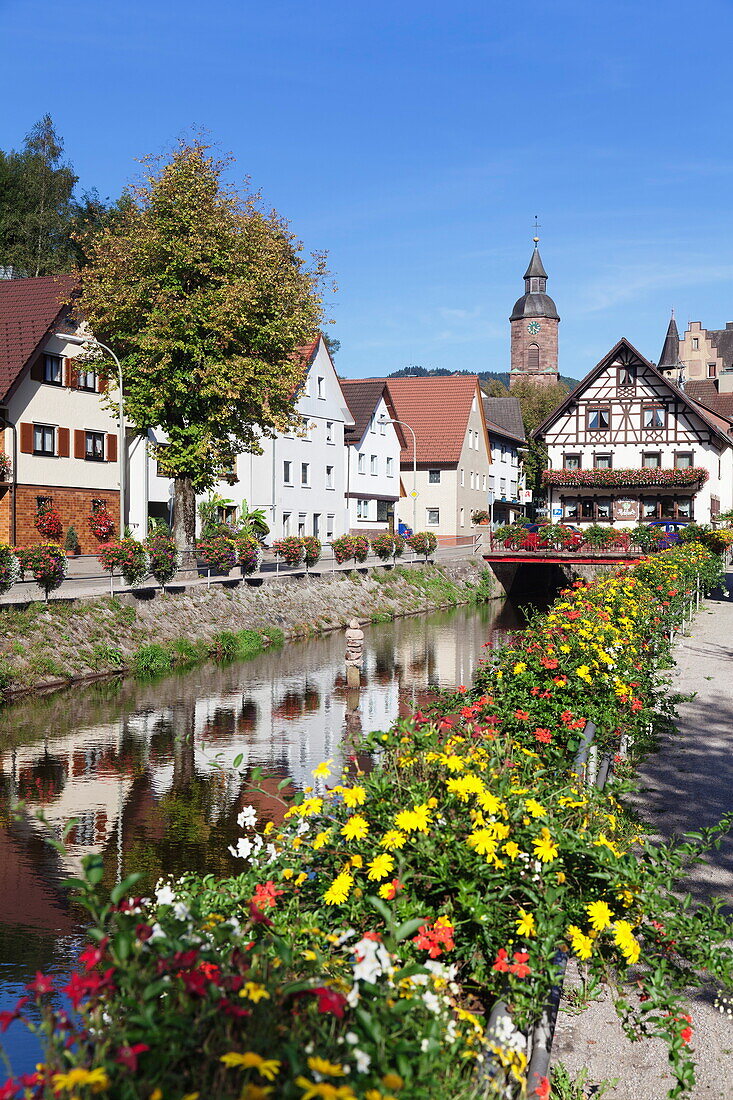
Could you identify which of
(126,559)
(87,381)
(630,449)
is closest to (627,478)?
(630,449)

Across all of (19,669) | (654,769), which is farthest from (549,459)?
(654,769)

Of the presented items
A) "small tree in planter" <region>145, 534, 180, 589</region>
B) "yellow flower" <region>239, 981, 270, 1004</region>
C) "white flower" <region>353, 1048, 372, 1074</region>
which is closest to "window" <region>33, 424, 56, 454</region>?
"small tree in planter" <region>145, 534, 180, 589</region>

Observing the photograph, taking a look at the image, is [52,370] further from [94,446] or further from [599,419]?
[599,419]

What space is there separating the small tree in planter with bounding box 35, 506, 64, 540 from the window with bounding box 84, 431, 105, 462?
3.28 meters

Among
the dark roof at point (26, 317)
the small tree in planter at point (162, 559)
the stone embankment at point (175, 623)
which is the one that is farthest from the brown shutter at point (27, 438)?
the stone embankment at point (175, 623)

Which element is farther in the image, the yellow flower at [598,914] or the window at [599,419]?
the window at [599,419]

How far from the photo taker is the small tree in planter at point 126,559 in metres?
27.5

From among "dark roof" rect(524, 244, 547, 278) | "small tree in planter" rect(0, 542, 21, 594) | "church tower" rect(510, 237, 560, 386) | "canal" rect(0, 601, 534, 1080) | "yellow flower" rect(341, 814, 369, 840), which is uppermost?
"dark roof" rect(524, 244, 547, 278)

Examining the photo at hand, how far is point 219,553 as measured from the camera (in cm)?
3241

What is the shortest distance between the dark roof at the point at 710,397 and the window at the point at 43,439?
2294 inches

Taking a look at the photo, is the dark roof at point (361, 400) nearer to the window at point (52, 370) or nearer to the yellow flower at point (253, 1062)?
the window at point (52, 370)

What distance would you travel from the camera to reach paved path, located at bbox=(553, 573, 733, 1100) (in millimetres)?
5371

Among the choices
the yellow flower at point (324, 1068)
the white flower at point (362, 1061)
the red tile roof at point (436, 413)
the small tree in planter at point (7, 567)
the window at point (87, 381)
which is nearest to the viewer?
the yellow flower at point (324, 1068)

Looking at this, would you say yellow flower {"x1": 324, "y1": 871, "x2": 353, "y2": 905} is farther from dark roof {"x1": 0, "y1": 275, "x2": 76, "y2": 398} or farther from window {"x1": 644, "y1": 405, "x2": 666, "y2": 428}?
window {"x1": 644, "y1": 405, "x2": 666, "y2": 428}
